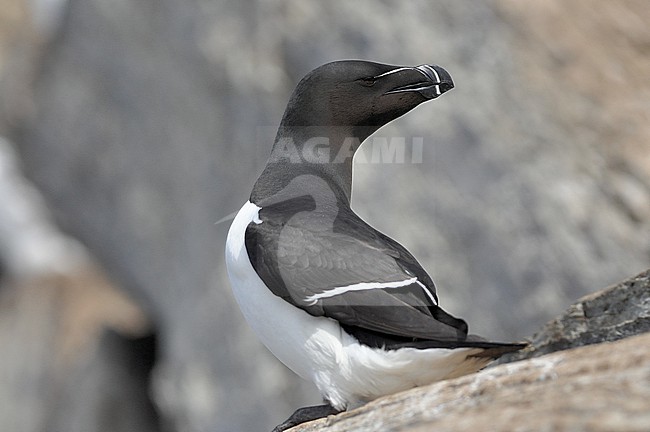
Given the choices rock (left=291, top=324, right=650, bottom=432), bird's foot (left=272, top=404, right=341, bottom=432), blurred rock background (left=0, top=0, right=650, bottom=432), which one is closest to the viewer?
rock (left=291, top=324, right=650, bottom=432)

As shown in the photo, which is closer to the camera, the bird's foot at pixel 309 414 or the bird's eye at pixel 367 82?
the bird's foot at pixel 309 414

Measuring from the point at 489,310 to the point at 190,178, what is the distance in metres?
3.76

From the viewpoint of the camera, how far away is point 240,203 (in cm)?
928

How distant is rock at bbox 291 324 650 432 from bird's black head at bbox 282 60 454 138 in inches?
49.4

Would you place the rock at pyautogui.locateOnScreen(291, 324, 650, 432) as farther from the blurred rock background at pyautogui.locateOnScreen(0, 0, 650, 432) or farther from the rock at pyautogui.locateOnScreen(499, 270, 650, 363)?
the blurred rock background at pyautogui.locateOnScreen(0, 0, 650, 432)

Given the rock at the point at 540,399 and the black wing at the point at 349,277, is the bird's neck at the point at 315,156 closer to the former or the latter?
the black wing at the point at 349,277

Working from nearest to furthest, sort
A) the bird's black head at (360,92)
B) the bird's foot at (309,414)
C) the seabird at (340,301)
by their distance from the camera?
the seabird at (340,301) → the bird's foot at (309,414) → the bird's black head at (360,92)

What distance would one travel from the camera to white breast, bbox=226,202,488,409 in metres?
3.12

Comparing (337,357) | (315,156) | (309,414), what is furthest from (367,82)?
(309,414)

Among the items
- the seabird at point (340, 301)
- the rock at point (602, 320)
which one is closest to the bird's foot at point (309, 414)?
the seabird at point (340, 301)

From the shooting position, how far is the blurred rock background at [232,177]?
7.78 meters

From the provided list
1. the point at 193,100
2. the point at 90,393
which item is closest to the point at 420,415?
the point at 193,100

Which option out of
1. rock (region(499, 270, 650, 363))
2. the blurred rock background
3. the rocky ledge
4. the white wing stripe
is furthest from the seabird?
the blurred rock background

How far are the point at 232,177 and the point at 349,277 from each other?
6.36m
